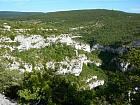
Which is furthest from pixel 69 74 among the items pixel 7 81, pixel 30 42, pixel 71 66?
pixel 7 81

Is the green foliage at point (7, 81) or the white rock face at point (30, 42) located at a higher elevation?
the green foliage at point (7, 81)

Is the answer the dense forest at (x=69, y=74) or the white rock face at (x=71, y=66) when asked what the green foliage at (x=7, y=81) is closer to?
the dense forest at (x=69, y=74)

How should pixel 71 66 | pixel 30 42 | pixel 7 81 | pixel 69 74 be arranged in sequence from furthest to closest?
1. pixel 71 66
2. pixel 69 74
3. pixel 30 42
4. pixel 7 81

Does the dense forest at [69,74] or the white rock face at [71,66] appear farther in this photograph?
the white rock face at [71,66]

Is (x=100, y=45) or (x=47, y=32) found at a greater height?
(x=47, y=32)

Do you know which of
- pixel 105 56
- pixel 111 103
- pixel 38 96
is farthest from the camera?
pixel 105 56

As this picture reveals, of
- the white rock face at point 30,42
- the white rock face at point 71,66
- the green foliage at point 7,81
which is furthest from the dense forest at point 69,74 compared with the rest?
the white rock face at point 30,42

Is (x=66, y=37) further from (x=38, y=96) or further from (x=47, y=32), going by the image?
(x=38, y=96)

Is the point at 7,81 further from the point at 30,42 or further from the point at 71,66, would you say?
the point at 71,66

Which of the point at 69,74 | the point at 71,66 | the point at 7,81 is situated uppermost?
the point at 7,81

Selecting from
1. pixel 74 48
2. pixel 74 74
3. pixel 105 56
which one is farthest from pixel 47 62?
pixel 105 56

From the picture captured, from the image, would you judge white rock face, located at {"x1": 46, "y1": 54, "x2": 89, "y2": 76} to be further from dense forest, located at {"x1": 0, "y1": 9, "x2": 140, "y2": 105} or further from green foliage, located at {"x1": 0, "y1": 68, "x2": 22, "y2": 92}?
green foliage, located at {"x1": 0, "y1": 68, "x2": 22, "y2": 92}
